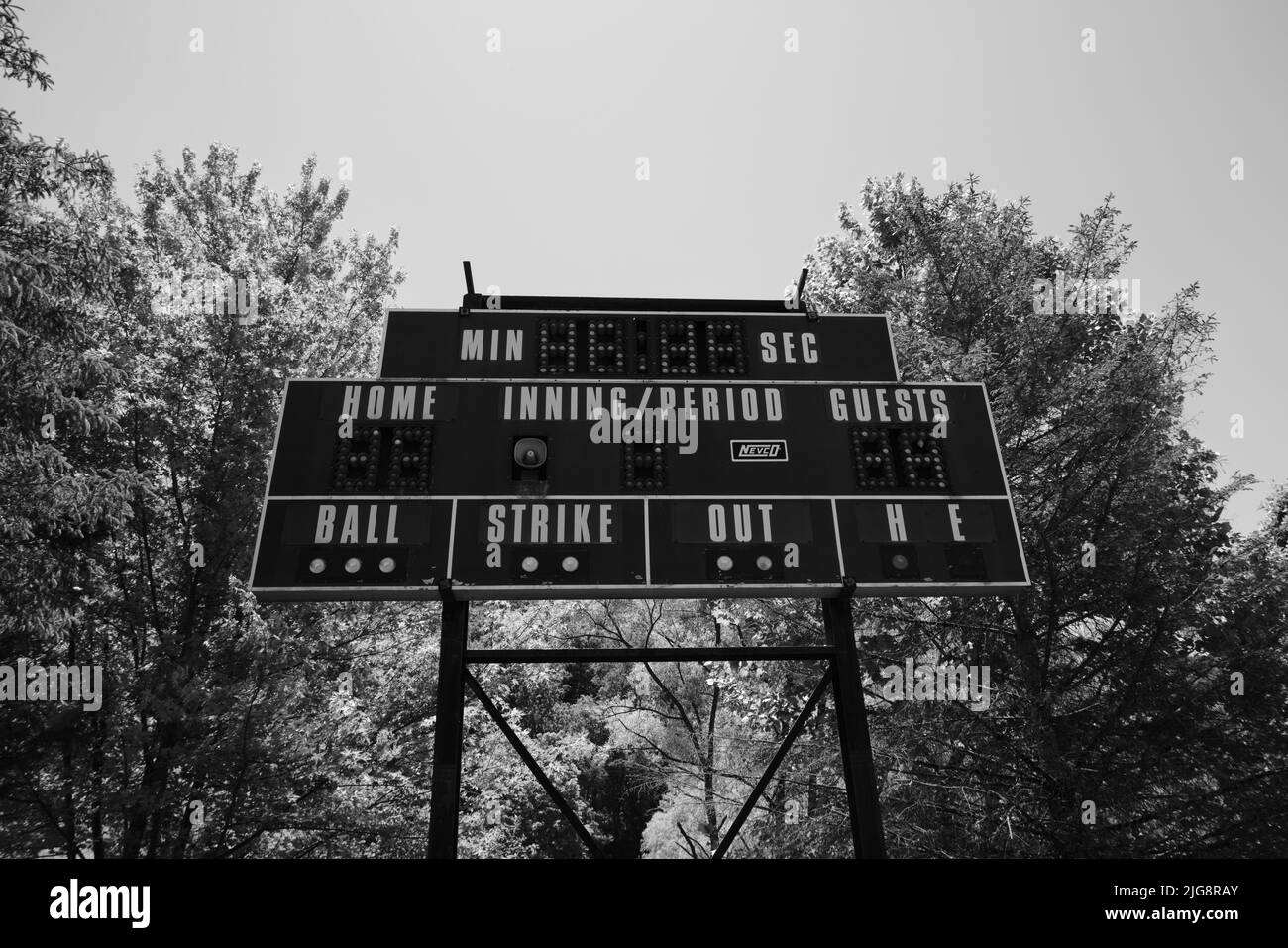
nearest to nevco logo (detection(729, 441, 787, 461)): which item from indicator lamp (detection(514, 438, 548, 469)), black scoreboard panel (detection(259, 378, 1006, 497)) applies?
black scoreboard panel (detection(259, 378, 1006, 497))

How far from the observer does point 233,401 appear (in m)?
13.7

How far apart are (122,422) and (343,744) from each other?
666 cm

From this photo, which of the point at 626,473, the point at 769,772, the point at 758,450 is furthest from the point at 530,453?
the point at 769,772

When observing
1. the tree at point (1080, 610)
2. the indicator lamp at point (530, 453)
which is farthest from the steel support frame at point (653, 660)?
the tree at point (1080, 610)

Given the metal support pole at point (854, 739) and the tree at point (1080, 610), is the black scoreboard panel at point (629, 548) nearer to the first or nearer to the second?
the metal support pole at point (854, 739)

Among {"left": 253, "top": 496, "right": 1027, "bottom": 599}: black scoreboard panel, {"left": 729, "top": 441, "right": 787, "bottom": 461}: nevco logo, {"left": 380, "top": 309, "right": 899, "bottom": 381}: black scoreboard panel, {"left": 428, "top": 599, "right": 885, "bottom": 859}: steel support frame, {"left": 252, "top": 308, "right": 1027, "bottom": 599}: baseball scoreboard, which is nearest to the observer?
{"left": 428, "top": 599, "right": 885, "bottom": 859}: steel support frame

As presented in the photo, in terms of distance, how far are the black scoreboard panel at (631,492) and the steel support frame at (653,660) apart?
2.22 feet

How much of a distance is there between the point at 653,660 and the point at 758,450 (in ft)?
7.83

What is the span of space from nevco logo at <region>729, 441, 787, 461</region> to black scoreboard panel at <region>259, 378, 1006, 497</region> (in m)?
0.01

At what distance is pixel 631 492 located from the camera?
7609mm

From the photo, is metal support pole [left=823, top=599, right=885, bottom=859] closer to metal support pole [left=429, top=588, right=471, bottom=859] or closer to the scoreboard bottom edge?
the scoreboard bottom edge

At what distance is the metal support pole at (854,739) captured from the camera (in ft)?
22.5

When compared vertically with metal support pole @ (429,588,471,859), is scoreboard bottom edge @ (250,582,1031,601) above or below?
above

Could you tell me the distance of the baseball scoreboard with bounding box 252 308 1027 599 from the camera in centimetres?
720
